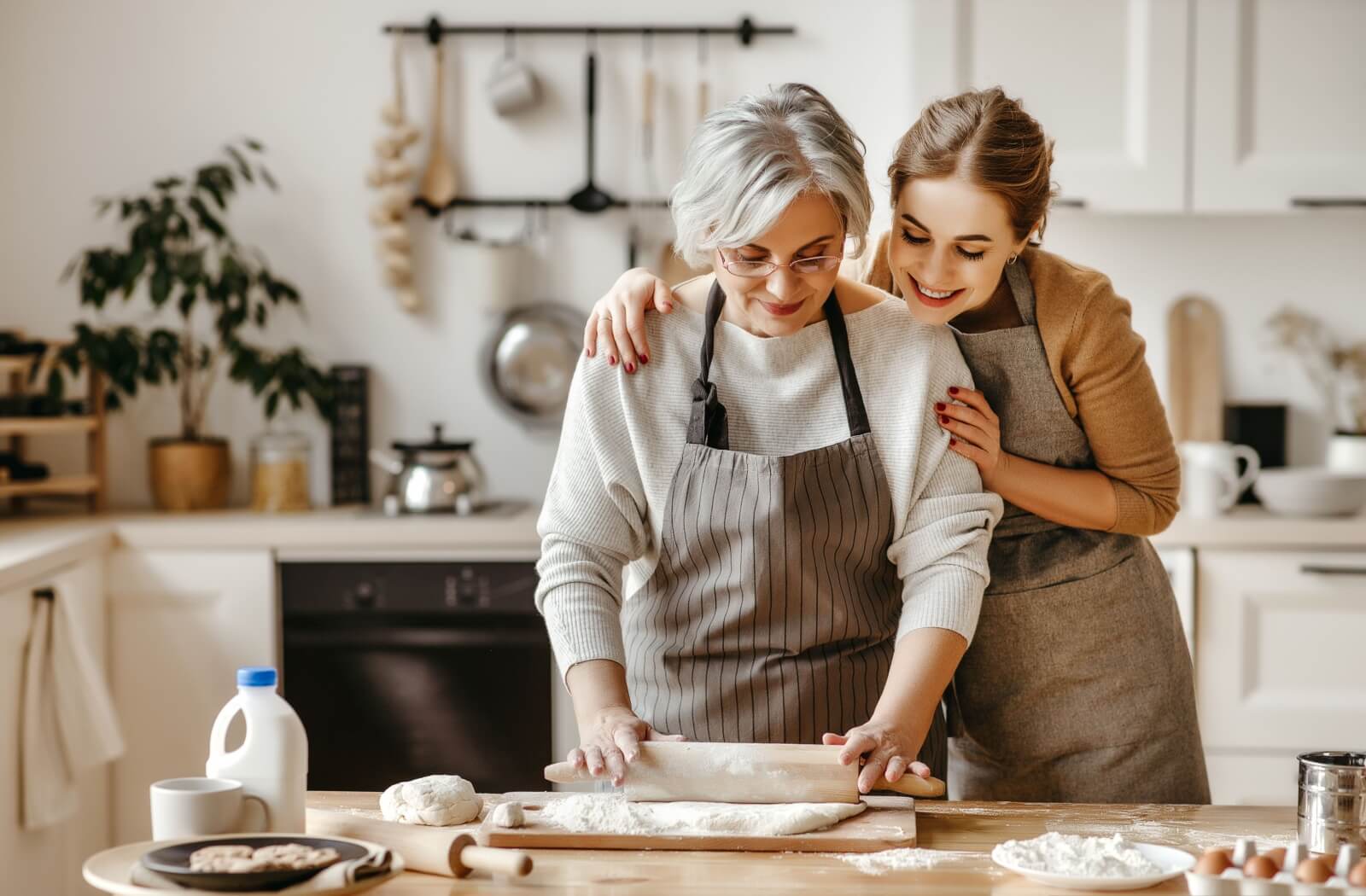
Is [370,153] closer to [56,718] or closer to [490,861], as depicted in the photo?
[56,718]

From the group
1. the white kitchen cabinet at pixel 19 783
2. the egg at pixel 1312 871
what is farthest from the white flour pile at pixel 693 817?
the white kitchen cabinet at pixel 19 783

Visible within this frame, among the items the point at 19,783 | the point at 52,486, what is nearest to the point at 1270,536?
the point at 19,783

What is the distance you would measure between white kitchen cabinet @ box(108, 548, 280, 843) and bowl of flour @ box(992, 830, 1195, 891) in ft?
6.33

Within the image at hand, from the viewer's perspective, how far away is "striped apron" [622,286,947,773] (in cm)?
148

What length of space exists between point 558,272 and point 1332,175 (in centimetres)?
168

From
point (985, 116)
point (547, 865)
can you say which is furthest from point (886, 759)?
point (985, 116)

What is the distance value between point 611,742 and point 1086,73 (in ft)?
6.70

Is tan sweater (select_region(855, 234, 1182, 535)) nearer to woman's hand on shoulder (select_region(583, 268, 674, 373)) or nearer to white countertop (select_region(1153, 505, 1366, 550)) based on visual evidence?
woman's hand on shoulder (select_region(583, 268, 674, 373))

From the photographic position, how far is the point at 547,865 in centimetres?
118

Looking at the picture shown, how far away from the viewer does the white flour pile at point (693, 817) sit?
124 cm

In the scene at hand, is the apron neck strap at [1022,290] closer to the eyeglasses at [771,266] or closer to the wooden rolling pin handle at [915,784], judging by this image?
the eyeglasses at [771,266]

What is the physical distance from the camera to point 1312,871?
41.6 inches

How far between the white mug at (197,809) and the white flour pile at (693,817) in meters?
0.28

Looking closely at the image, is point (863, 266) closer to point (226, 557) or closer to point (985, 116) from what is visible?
point (985, 116)
